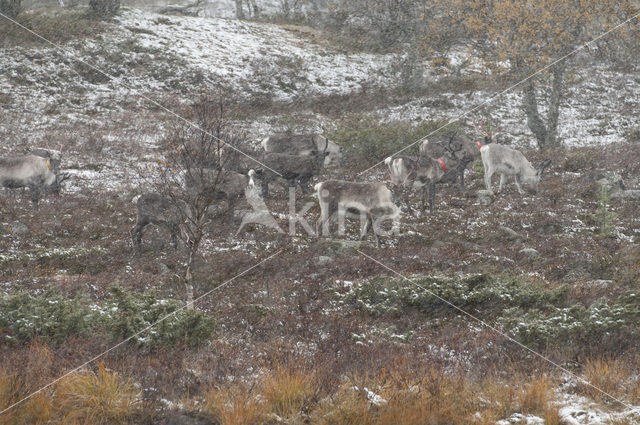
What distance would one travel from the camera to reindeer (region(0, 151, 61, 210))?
53.6 feet

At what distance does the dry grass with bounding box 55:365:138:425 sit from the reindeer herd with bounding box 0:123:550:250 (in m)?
6.36

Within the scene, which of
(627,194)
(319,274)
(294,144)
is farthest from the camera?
(294,144)

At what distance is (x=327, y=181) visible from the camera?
13.8m

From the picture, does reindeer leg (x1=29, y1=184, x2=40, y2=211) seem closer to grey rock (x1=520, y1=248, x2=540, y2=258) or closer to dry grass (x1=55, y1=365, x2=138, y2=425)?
dry grass (x1=55, y1=365, x2=138, y2=425)

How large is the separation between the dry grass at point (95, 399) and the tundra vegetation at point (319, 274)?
0.02 m

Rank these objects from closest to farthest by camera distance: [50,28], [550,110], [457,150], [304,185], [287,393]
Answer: [287,393], [304,185], [457,150], [550,110], [50,28]

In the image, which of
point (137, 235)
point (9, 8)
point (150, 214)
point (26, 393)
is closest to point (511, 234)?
point (150, 214)

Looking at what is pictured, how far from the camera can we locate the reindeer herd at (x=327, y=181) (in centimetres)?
1356

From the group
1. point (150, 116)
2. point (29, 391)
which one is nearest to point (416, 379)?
point (29, 391)

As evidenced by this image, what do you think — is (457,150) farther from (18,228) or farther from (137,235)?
(18,228)

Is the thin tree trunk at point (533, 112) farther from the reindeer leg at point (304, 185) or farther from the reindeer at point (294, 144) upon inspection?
the reindeer leg at point (304, 185)

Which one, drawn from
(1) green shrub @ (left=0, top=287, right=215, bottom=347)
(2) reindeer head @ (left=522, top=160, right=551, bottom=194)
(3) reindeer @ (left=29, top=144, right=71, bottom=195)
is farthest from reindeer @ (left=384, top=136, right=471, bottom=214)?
(3) reindeer @ (left=29, top=144, right=71, bottom=195)

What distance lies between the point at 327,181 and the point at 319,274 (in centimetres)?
337

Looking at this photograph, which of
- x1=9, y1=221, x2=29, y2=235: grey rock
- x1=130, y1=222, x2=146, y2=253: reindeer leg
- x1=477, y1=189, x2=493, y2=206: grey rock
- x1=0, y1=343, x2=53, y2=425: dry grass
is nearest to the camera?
x1=0, y1=343, x2=53, y2=425: dry grass
